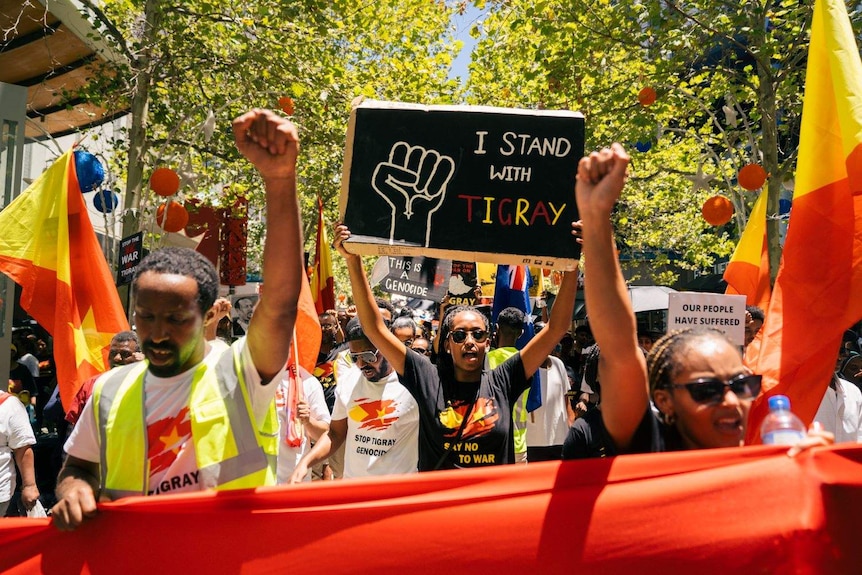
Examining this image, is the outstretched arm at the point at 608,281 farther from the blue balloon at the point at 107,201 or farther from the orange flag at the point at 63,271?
the blue balloon at the point at 107,201

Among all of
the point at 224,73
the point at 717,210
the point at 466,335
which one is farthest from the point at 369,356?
the point at 224,73

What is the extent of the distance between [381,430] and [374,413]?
0.43ft

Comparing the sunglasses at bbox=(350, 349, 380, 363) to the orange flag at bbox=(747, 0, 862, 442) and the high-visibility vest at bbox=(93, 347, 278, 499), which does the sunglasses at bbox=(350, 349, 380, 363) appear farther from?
the high-visibility vest at bbox=(93, 347, 278, 499)

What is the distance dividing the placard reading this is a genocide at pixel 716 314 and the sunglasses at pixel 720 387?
11.4ft

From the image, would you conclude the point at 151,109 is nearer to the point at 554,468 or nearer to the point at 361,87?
the point at 361,87

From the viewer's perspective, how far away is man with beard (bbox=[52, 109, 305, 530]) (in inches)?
92.4

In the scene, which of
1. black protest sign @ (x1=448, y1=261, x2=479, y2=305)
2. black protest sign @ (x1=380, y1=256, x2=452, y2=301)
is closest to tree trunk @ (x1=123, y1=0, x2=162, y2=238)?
black protest sign @ (x1=380, y1=256, x2=452, y2=301)

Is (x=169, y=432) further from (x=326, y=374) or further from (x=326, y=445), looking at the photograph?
(x=326, y=374)

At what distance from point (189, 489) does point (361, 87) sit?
1161cm

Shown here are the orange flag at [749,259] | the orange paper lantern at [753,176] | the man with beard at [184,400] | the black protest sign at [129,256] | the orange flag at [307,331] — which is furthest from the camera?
the orange paper lantern at [753,176]

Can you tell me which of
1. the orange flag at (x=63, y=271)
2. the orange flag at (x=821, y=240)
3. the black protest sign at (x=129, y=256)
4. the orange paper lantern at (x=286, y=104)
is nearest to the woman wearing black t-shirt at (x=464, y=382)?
the orange flag at (x=821, y=240)

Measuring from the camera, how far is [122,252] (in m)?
9.78

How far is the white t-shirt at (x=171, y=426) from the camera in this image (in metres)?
2.41

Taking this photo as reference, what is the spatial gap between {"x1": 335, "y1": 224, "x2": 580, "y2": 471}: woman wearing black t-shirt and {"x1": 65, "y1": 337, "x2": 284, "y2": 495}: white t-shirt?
4.84 feet
